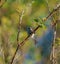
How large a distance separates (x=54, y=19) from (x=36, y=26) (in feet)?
0.42

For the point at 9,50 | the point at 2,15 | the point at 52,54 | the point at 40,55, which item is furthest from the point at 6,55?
the point at 2,15

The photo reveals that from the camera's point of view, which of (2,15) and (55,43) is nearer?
(55,43)

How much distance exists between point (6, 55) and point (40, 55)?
4.14 ft

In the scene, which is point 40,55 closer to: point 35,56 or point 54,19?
point 35,56

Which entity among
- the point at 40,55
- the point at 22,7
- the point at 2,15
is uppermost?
the point at 22,7

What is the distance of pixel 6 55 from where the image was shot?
1.77m

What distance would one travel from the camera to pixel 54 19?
160cm

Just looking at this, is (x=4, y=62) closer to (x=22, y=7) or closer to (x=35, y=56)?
(x=22, y=7)

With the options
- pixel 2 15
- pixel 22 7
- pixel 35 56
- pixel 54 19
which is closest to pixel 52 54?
pixel 54 19

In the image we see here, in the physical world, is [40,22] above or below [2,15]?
above

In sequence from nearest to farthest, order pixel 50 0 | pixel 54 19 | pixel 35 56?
pixel 54 19 → pixel 50 0 → pixel 35 56

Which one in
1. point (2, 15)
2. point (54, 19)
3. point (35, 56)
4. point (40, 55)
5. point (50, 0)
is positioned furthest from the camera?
point (2, 15)

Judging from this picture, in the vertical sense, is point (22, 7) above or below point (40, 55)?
above

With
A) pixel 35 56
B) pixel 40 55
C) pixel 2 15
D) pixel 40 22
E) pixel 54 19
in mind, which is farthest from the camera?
pixel 2 15
